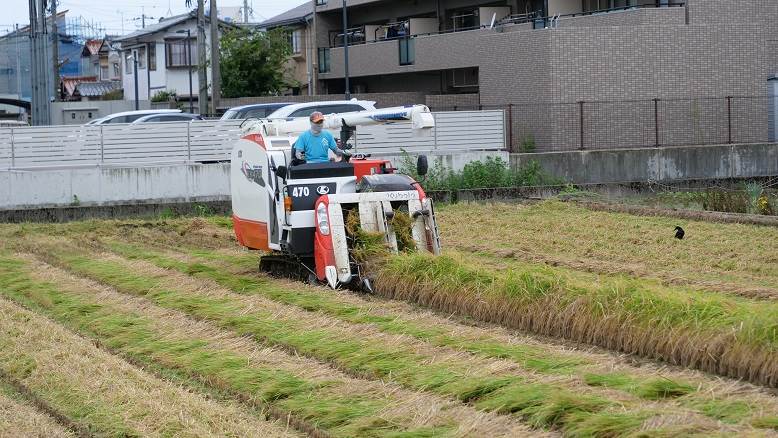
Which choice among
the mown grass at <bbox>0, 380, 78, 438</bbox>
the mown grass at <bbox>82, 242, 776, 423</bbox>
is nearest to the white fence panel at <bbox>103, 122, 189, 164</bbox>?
the mown grass at <bbox>82, 242, 776, 423</bbox>

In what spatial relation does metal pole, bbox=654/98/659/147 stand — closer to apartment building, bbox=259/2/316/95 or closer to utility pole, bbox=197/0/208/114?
utility pole, bbox=197/0/208/114

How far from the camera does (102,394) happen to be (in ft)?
28.4

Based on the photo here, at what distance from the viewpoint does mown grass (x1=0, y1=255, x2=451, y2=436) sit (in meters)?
7.95

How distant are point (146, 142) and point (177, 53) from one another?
40.6m

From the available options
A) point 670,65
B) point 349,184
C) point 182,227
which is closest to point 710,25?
point 670,65

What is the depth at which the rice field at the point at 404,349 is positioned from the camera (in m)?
7.76

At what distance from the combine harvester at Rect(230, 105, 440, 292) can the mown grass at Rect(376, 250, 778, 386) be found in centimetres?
72

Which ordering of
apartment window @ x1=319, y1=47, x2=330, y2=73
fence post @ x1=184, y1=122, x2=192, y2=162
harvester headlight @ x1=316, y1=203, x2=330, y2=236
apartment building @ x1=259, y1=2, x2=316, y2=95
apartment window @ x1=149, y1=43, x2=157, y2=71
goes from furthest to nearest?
apartment window @ x1=149, y1=43, x2=157, y2=71
apartment building @ x1=259, y1=2, x2=316, y2=95
apartment window @ x1=319, y1=47, x2=330, y2=73
fence post @ x1=184, y1=122, x2=192, y2=162
harvester headlight @ x1=316, y1=203, x2=330, y2=236

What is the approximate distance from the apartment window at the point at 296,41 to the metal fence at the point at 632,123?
24.7 meters

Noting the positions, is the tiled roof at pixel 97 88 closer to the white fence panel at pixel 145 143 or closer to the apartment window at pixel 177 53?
the apartment window at pixel 177 53

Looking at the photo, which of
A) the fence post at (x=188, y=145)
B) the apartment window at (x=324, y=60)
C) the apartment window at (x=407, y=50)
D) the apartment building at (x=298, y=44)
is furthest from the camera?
the apartment building at (x=298, y=44)

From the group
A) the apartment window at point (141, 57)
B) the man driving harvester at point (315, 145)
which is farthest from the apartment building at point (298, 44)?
the man driving harvester at point (315, 145)

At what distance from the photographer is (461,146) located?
27.3 meters

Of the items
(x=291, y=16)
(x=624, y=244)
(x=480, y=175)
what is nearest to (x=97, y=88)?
(x=291, y=16)
